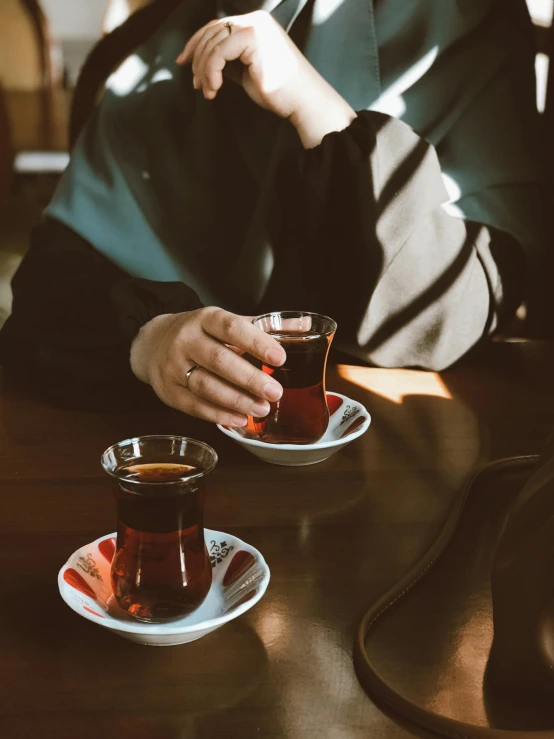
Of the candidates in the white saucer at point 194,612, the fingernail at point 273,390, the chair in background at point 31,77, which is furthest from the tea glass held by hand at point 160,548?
the chair in background at point 31,77

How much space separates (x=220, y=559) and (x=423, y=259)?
0.69 m

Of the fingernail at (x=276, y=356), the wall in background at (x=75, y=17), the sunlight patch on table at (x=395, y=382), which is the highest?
the wall in background at (x=75, y=17)

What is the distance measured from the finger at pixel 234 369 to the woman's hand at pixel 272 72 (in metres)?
0.44

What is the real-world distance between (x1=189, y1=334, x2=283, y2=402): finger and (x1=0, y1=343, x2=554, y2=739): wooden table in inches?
3.5

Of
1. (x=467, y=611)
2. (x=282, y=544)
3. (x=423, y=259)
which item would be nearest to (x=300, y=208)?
(x=423, y=259)

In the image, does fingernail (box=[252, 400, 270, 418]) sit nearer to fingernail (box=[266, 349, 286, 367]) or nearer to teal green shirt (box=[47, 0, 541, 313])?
fingernail (box=[266, 349, 286, 367])

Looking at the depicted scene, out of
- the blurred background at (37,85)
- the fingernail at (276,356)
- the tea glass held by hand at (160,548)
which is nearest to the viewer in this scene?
the tea glass held by hand at (160,548)

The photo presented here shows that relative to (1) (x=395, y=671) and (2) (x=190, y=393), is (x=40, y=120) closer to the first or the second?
(2) (x=190, y=393)

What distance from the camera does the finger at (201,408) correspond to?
0.91m

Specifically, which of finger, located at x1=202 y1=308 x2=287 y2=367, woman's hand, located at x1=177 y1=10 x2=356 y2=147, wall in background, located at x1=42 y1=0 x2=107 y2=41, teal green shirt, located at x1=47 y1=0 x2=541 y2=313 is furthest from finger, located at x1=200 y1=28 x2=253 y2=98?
wall in background, located at x1=42 y1=0 x2=107 y2=41

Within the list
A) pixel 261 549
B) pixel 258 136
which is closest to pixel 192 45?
pixel 258 136

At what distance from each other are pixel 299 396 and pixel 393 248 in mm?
387

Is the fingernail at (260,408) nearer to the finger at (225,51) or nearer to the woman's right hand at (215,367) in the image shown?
the woman's right hand at (215,367)

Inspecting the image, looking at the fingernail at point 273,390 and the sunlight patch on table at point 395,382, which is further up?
the fingernail at point 273,390
